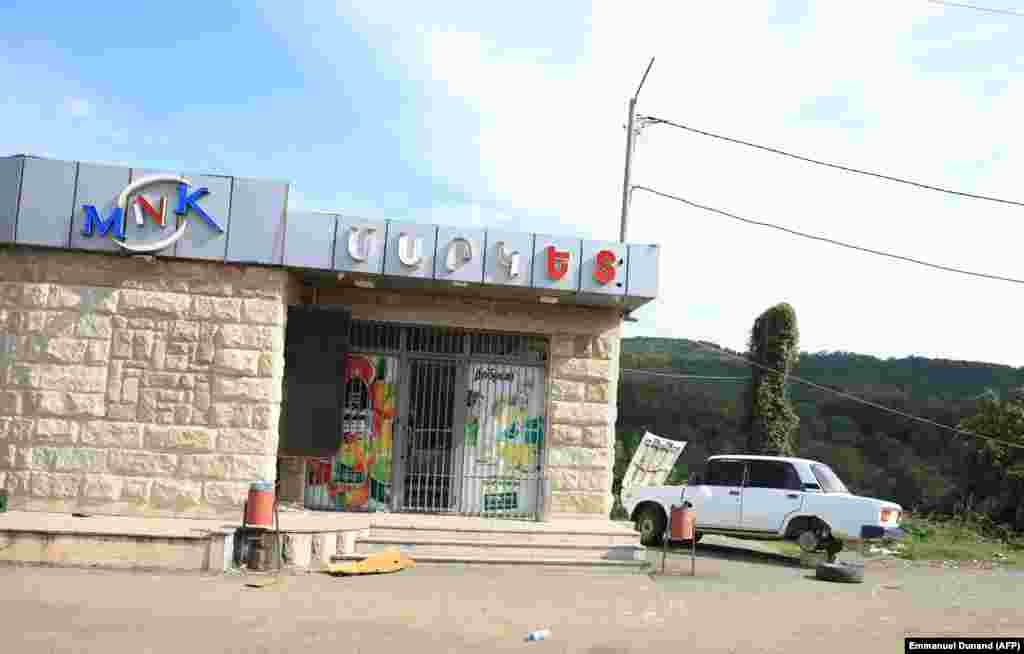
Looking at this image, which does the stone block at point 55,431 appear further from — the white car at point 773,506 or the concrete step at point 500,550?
the white car at point 773,506

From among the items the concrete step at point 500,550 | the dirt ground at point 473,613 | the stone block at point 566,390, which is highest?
the stone block at point 566,390

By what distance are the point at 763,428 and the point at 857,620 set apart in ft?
41.2

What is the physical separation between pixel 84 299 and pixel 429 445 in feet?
17.7

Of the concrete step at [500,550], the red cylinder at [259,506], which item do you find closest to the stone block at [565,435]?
the concrete step at [500,550]

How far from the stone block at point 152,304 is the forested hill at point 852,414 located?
1977 cm

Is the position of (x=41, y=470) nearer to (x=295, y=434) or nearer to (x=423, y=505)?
(x=295, y=434)

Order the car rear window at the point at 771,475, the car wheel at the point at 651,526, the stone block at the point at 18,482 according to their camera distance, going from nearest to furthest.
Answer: the stone block at the point at 18,482
the car rear window at the point at 771,475
the car wheel at the point at 651,526

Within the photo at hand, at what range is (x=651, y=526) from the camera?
17.2 metres

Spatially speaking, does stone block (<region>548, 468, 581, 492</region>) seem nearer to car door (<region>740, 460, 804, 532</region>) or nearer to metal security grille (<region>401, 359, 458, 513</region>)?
metal security grille (<region>401, 359, 458, 513</region>)

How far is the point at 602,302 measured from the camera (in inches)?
563

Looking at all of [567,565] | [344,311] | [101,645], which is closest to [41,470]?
[344,311]

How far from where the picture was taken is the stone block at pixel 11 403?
12656 mm

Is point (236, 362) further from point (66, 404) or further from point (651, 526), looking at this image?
point (651, 526)

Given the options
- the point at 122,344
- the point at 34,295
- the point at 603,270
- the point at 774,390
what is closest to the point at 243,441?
the point at 122,344
